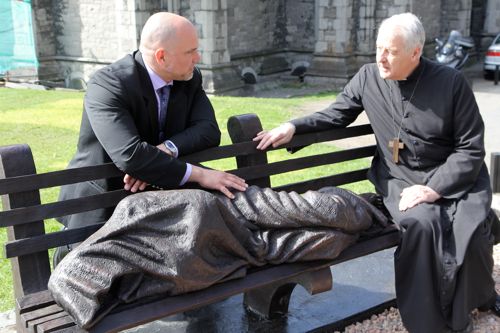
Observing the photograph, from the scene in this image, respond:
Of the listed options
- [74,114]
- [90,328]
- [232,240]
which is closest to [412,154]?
[232,240]

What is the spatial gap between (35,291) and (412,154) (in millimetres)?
2312

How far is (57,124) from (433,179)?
9.00m

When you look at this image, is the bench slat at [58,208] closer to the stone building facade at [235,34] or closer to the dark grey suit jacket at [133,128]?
the dark grey suit jacket at [133,128]

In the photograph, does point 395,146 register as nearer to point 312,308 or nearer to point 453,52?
point 312,308

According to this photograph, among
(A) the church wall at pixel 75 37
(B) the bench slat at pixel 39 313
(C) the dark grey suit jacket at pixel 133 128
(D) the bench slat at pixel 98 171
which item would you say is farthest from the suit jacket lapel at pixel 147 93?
(A) the church wall at pixel 75 37

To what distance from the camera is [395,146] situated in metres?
4.04

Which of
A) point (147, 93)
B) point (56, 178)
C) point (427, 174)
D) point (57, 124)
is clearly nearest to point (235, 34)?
point (57, 124)

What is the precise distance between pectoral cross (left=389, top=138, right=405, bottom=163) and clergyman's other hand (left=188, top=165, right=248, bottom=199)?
110cm

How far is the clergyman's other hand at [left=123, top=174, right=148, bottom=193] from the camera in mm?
3488

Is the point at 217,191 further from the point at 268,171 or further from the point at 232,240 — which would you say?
the point at 268,171

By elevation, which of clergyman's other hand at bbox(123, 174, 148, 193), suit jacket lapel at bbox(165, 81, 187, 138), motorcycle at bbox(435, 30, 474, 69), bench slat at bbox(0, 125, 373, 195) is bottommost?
motorcycle at bbox(435, 30, 474, 69)

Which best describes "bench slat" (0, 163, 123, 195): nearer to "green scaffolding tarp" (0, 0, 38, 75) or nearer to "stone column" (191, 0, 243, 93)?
"stone column" (191, 0, 243, 93)

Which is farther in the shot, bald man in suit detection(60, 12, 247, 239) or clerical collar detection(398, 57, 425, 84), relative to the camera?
clerical collar detection(398, 57, 425, 84)

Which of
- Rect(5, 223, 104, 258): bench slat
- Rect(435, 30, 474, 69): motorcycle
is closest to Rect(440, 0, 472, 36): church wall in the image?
Rect(435, 30, 474, 69): motorcycle
